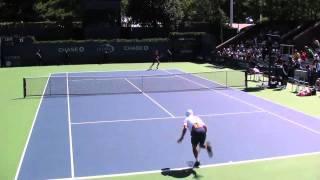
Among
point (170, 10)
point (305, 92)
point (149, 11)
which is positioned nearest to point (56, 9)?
point (149, 11)

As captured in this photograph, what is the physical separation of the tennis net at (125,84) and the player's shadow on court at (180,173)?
14.4 m

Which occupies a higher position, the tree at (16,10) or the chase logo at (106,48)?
the tree at (16,10)

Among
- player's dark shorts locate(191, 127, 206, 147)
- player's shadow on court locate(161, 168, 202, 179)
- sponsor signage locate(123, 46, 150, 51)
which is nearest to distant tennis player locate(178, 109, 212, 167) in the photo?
player's dark shorts locate(191, 127, 206, 147)

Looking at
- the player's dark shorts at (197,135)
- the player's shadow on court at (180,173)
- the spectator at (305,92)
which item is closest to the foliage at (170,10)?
the spectator at (305,92)

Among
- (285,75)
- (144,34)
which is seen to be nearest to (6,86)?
(285,75)

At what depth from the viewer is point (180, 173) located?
13273mm

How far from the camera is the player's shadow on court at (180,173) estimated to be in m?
13.0

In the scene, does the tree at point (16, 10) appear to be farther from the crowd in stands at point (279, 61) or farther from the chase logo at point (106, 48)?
the crowd in stands at point (279, 61)

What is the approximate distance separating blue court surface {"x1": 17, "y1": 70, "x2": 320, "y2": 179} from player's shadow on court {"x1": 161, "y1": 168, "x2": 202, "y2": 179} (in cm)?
42

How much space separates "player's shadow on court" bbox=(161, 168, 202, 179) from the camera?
13.0m

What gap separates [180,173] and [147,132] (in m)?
4.89

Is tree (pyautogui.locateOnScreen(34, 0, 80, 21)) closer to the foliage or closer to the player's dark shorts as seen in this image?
the foliage

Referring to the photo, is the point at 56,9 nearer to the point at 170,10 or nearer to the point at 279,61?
the point at 170,10

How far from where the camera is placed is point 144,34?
188ft
